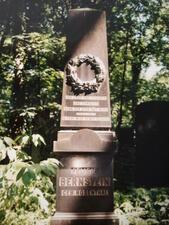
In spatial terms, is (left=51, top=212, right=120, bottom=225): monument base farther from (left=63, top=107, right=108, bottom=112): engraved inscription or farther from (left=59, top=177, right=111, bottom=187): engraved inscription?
(left=63, top=107, right=108, bottom=112): engraved inscription

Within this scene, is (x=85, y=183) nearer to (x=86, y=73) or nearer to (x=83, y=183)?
(x=83, y=183)

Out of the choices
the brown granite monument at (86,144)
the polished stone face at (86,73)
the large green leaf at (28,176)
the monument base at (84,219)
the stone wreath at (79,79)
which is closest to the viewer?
the large green leaf at (28,176)

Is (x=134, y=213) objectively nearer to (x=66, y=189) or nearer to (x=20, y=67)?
(x=66, y=189)

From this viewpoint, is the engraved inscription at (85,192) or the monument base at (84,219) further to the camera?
the engraved inscription at (85,192)


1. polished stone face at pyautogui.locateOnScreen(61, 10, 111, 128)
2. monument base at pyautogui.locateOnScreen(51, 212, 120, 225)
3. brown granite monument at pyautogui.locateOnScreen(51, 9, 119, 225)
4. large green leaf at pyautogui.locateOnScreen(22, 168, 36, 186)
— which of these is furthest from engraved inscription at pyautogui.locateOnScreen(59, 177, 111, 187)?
large green leaf at pyautogui.locateOnScreen(22, 168, 36, 186)

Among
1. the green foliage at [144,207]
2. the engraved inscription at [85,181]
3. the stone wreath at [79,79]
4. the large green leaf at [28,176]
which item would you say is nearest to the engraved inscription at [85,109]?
the stone wreath at [79,79]

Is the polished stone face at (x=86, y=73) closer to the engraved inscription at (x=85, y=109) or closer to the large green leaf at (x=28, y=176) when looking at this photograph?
the engraved inscription at (x=85, y=109)

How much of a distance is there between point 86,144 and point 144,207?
227 centimetres

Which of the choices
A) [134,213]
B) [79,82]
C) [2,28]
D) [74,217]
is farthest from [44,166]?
[2,28]

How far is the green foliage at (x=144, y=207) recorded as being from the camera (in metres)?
6.65

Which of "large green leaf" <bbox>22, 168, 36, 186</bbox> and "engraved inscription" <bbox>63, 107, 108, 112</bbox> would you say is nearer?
"large green leaf" <bbox>22, 168, 36, 186</bbox>

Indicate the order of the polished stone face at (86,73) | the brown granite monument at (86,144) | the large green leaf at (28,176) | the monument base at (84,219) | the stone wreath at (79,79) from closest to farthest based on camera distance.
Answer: the large green leaf at (28,176) < the monument base at (84,219) < the brown granite monument at (86,144) < the polished stone face at (86,73) < the stone wreath at (79,79)

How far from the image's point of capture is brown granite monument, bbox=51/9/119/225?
6.15 metres

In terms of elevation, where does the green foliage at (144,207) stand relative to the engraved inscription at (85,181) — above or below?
below
